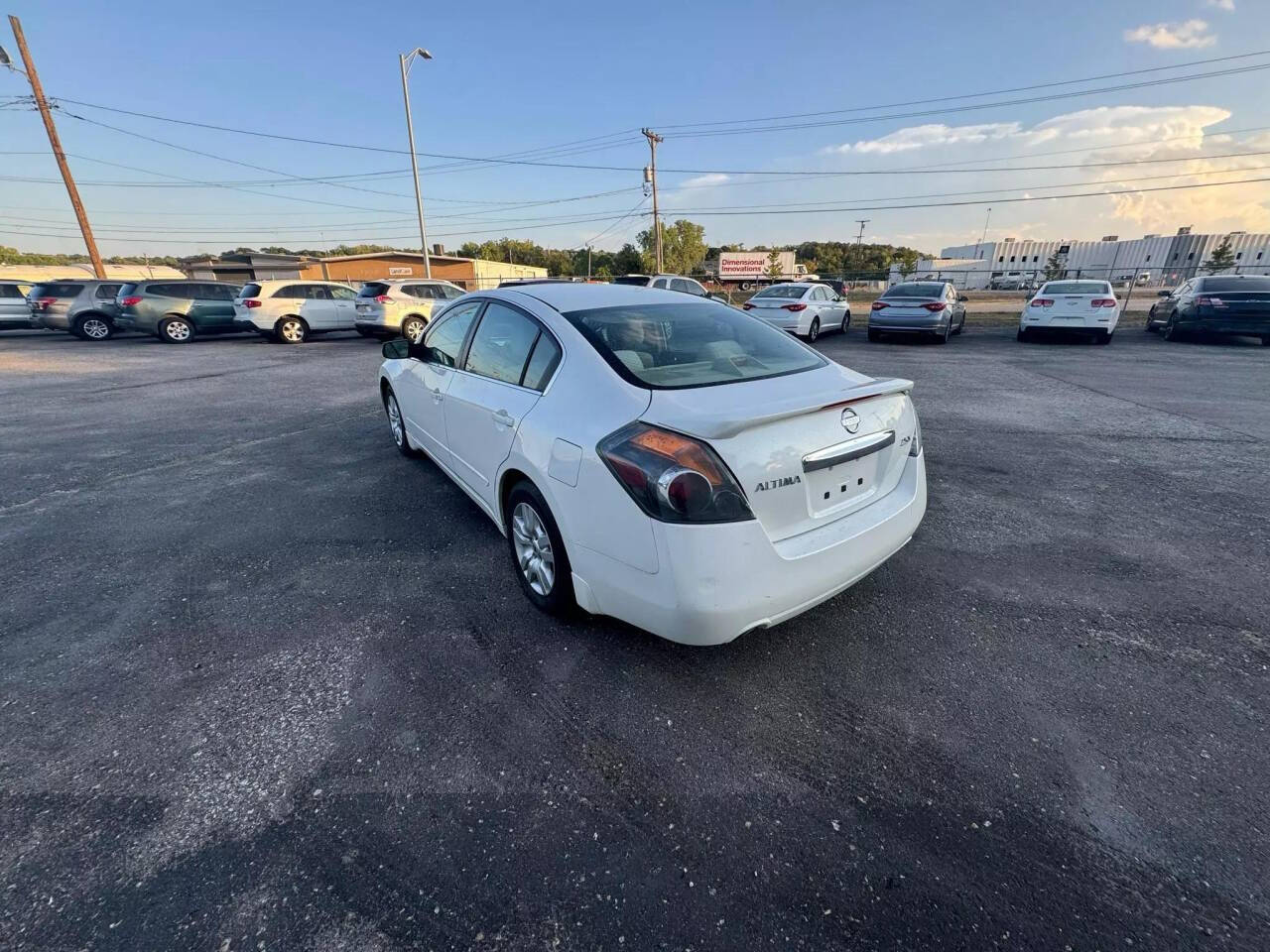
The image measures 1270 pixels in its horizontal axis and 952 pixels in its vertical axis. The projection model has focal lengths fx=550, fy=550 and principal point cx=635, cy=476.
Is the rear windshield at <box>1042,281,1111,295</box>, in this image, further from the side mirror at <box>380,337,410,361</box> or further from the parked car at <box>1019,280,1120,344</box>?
the side mirror at <box>380,337,410,361</box>

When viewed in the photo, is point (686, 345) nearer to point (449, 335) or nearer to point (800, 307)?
point (449, 335)

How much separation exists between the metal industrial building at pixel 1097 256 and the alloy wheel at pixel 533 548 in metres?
57.9

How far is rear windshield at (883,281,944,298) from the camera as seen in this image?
531 inches

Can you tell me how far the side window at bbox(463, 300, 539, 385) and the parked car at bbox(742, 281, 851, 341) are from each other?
36.8ft

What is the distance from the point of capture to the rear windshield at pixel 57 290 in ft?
54.6

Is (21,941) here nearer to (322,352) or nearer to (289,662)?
(289,662)

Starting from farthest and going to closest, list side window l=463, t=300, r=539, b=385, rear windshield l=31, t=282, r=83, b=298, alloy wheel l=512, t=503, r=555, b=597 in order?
rear windshield l=31, t=282, r=83, b=298 → side window l=463, t=300, r=539, b=385 → alloy wheel l=512, t=503, r=555, b=597

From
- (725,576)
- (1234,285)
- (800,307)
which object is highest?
(1234,285)

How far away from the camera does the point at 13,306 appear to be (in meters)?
17.7

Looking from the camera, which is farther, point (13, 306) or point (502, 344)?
point (13, 306)

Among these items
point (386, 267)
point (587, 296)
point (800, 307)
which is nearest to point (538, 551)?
point (587, 296)

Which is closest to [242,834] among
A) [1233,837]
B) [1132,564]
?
[1233,837]

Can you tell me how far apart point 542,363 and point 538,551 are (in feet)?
3.16

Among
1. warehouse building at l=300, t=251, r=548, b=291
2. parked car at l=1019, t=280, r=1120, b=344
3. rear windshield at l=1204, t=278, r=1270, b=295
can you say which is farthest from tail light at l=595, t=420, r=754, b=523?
warehouse building at l=300, t=251, r=548, b=291
